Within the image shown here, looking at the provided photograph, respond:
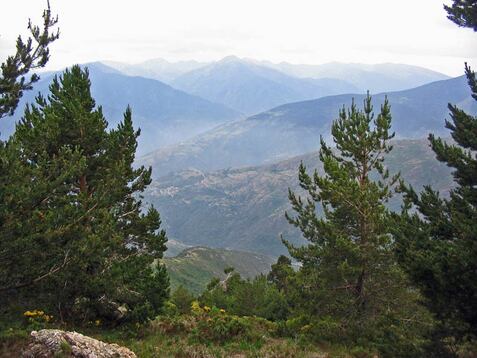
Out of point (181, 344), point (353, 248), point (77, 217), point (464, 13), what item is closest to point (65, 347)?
point (77, 217)

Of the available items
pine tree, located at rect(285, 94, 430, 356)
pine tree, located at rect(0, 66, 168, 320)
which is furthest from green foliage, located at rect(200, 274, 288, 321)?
pine tree, located at rect(0, 66, 168, 320)

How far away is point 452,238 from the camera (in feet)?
50.8

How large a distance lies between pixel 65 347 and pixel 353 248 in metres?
14.3

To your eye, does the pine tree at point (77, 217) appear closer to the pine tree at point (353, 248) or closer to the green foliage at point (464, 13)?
the pine tree at point (353, 248)

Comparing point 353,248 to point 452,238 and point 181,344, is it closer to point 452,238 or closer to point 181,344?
point 452,238

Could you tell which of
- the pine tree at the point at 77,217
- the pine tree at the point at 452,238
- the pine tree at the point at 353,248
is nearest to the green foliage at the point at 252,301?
the pine tree at the point at 353,248

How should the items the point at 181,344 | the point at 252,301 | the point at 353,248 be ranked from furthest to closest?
1. the point at 252,301
2. the point at 353,248
3. the point at 181,344

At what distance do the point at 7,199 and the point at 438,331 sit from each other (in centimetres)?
1441

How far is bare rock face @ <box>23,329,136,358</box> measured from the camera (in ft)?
44.3

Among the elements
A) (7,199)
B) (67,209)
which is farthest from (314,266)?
(7,199)

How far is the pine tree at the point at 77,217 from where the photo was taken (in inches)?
581

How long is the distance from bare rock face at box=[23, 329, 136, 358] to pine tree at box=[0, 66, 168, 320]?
79.1 inches

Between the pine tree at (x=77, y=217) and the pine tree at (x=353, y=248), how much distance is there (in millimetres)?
8565

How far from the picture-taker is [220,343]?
1978cm
